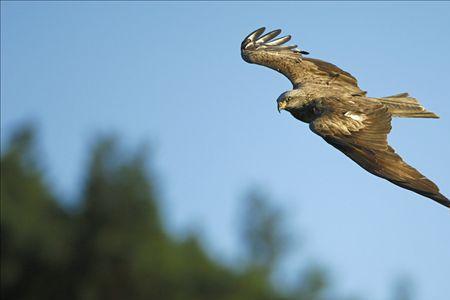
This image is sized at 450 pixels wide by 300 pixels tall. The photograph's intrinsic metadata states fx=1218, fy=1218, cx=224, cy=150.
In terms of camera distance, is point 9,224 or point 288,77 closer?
point 288,77

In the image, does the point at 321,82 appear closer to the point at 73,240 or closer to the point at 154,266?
the point at 154,266

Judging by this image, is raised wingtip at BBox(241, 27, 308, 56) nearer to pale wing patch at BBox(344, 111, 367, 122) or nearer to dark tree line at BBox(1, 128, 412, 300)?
pale wing patch at BBox(344, 111, 367, 122)

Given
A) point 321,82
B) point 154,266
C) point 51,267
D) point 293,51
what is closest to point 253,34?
point 293,51

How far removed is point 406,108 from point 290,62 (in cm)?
331

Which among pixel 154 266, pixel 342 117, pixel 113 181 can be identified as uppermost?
pixel 113 181

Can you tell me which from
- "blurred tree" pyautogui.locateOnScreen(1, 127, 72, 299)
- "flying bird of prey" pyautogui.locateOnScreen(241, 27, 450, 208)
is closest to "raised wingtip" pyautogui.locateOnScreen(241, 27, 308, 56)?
"flying bird of prey" pyautogui.locateOnScreen(241, 27, 450, 208)

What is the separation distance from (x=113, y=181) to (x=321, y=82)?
3443 centimetres

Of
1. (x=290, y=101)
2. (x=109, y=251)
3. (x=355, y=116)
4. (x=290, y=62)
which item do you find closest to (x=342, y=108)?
(x=355, y=116)

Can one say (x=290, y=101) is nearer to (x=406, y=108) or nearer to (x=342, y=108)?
(x=342, y=108)

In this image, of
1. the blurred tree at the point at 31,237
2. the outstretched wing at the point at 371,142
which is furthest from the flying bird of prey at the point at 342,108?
the blurred tree at the point at 31,237

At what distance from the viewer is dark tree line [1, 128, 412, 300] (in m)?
52.3

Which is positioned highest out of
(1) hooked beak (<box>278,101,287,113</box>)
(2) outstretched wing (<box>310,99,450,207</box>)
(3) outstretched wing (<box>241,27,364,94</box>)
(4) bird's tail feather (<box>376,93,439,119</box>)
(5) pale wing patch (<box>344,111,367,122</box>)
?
(3) outstretched wing (<box>241,27,364,94</box>)

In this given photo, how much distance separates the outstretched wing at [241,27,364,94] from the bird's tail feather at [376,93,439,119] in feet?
2.20

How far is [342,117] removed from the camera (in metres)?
18.9
